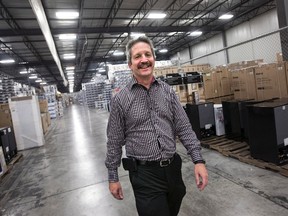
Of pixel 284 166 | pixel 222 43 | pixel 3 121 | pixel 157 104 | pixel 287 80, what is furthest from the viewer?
pixel 222 43

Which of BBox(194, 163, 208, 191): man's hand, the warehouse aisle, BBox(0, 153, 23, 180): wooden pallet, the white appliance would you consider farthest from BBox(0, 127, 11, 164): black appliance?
BBox(194, 163, 208, 191): man's hand

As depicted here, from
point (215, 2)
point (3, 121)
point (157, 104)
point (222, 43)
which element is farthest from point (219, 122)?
point (222, 43)

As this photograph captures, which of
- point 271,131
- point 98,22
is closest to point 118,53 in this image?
point 98,22

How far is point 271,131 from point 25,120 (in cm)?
669

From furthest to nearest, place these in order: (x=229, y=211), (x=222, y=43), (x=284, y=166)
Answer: (x=222, y=43) → (x=284, y=166) → (x=229, y=211)

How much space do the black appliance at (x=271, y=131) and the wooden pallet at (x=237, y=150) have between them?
3.8 inches

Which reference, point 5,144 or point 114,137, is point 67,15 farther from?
point 114,137

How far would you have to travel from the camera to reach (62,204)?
3264mm

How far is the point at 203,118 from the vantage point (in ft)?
17.1

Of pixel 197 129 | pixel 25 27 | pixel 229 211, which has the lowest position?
pixel 229 211

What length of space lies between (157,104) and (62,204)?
2.45 metres

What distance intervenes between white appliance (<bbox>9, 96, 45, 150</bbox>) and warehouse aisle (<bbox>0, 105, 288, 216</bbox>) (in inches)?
89.9

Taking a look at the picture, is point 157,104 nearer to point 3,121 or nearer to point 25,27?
point 3,121

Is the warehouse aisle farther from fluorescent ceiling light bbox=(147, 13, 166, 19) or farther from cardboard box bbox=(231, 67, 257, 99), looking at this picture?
fluorescent ceiling light bbox=(147, 13, 166, 19)
